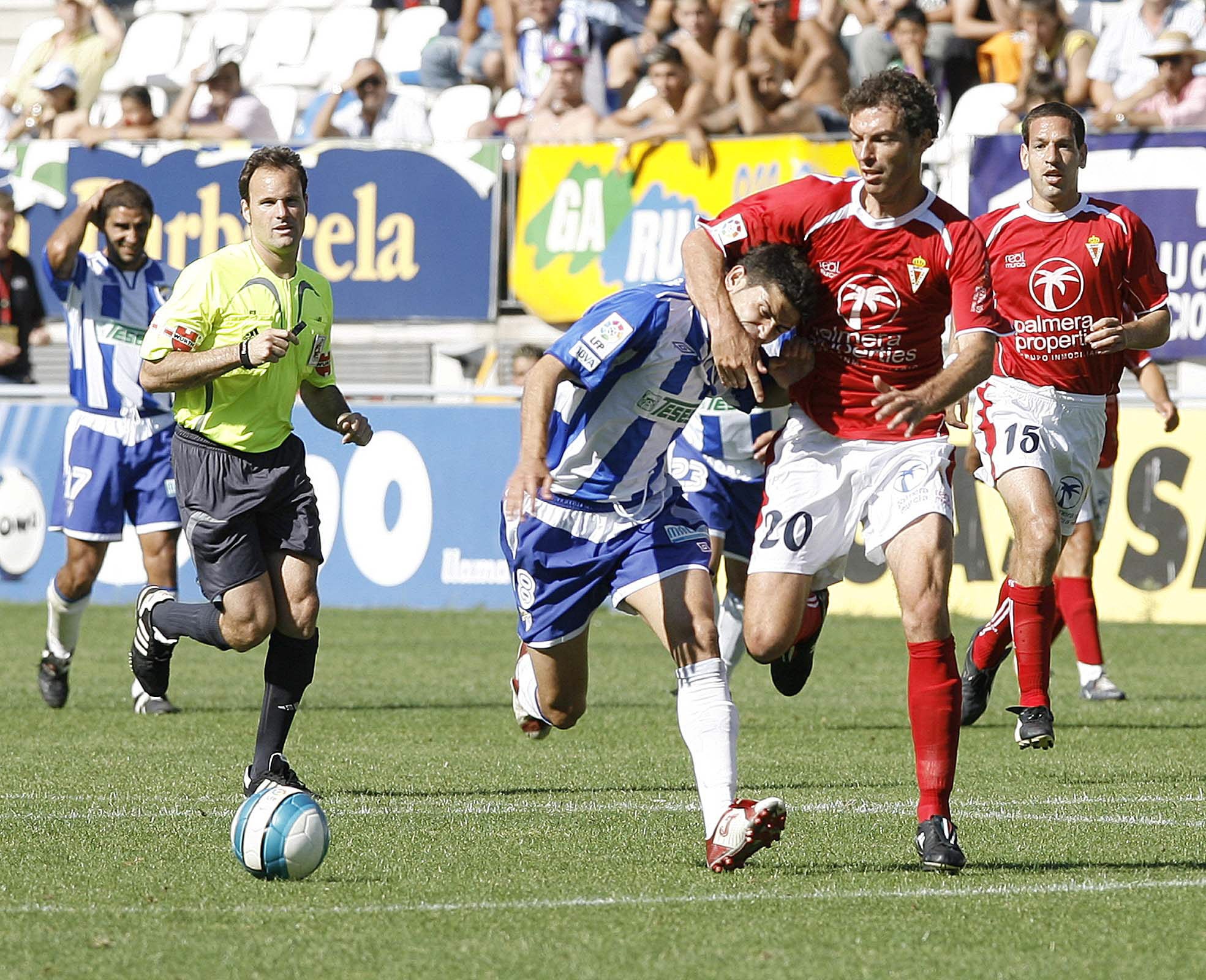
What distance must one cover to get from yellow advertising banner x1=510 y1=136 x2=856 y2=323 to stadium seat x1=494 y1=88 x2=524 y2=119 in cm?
200

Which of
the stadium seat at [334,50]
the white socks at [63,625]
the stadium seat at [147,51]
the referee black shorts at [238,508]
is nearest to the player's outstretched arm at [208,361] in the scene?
the referee black shorts at [238,508]

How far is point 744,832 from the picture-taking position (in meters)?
5.64

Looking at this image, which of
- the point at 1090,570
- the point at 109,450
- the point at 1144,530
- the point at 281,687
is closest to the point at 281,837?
the point at 281,687

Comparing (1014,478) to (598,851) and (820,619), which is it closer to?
(820,619)

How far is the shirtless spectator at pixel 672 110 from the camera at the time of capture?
16062 mm

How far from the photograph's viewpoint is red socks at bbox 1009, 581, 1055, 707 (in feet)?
26.4

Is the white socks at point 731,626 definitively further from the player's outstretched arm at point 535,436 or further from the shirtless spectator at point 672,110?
the shirtless spectator at point 672,110

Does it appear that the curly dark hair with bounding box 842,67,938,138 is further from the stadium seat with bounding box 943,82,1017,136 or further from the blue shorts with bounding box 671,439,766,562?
the stadium seat with bounding box 943,82,1017,136

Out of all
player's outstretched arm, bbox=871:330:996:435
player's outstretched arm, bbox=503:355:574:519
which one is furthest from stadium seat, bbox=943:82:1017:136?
player's outstretched arm, bbox=503:355:574:519

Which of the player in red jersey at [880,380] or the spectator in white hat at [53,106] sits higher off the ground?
the spectator in white hat at [53,106]

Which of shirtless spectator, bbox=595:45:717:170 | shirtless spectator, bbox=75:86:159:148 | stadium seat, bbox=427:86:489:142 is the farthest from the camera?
stadium seat, bbox=427:86:489:142

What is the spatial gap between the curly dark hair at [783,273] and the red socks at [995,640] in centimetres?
291

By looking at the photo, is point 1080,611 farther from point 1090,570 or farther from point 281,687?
point 281,687

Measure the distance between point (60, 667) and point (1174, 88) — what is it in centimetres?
941
